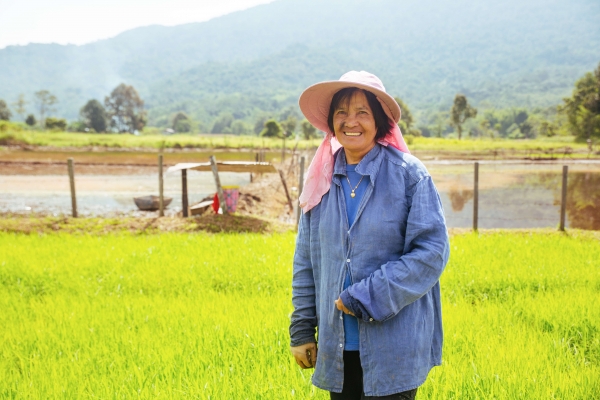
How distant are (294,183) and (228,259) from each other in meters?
Result: 12.3

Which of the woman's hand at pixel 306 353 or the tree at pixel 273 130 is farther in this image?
the tree at pixel 273 130

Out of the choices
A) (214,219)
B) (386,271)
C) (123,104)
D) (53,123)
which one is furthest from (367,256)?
(123,104)

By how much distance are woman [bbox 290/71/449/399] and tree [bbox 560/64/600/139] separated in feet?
165

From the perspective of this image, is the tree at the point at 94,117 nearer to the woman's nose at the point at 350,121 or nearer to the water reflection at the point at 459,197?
the water reflection at the point at 459,197

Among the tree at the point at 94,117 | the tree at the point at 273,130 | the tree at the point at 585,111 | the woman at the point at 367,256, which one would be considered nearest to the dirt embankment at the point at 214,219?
the woman at the point at 367,256

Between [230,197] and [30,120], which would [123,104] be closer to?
[30,120]

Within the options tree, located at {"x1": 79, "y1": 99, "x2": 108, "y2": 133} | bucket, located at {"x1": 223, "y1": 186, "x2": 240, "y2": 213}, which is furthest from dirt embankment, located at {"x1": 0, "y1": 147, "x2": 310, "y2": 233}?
tree, located at {"x1": 79, "y1": 99, "x2": 108, "y2": 133}

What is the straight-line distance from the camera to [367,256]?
5.57 ft

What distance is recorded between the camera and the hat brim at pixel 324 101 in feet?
5.82

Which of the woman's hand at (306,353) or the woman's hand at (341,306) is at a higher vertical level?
the woman's hand at (341,306)

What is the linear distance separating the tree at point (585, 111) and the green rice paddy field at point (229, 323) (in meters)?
45.3

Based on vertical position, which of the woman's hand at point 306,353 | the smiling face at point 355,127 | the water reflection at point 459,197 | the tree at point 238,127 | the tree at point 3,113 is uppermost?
the tree at point 3,113

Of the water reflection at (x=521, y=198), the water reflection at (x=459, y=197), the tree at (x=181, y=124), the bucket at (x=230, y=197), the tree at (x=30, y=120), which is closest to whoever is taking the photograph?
the bucket at (x=230, y=197)

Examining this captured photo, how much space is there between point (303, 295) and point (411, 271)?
0.51 metres
